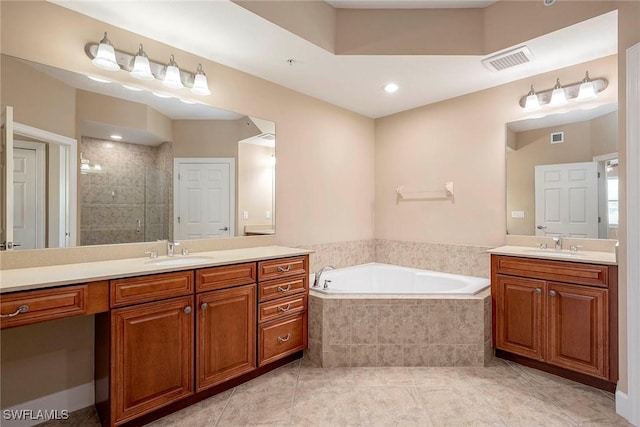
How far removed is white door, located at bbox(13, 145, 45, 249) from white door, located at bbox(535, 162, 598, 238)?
3.74m

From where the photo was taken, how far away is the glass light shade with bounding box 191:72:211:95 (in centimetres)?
244

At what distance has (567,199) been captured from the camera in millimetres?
2727

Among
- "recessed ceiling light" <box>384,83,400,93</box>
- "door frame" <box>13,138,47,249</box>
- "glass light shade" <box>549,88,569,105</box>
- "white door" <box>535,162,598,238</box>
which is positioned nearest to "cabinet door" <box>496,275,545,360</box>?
"white door" <box>535,162,598,238</box>

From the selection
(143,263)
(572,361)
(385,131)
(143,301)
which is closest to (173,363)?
(143,301)

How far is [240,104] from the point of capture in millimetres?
2799

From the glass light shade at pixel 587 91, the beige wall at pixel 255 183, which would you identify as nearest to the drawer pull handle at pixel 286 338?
the beige wall at pixel 255 183

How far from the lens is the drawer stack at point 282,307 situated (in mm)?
2342

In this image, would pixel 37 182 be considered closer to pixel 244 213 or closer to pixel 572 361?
pixel 244 213

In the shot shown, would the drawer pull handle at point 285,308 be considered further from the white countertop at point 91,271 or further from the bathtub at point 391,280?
the bathtub at point 391,280

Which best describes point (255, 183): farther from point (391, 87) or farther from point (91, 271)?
point (391, 87)

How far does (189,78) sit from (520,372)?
340 centimetres

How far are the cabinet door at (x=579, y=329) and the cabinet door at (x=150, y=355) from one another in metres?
2.54

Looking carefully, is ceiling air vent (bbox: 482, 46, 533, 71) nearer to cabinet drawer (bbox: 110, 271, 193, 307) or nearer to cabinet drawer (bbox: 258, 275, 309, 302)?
cabinet drawer (bbox: 258, 275, 309, 302)

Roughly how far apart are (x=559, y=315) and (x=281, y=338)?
206cm
